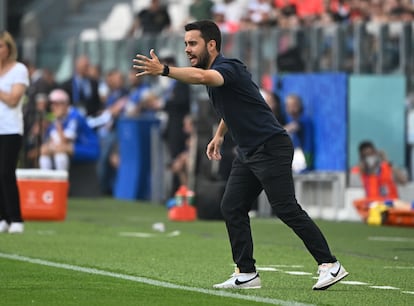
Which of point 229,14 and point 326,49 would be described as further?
point 229,14

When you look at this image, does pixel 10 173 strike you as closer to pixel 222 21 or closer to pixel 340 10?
pixel 340 10

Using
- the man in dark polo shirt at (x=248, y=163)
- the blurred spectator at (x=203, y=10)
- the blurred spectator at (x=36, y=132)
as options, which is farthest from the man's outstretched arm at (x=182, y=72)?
the blurred spectator at (x=203, y=10)

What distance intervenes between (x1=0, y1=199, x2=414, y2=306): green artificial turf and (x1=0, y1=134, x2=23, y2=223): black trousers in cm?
29

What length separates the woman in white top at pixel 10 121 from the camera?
51.4 ft

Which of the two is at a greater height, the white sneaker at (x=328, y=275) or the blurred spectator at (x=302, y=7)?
the blurred spectator at (x=302, y=7)

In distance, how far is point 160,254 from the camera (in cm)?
1370

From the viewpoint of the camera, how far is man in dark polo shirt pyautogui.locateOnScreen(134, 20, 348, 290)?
1043cm

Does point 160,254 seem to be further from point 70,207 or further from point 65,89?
point 65,89

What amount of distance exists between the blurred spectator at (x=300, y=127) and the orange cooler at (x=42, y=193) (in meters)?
4.22

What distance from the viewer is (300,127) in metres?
21.9

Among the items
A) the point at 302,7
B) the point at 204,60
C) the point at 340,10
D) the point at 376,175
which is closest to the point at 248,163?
the point at 204,60

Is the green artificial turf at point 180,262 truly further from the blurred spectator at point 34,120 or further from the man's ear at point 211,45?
the blurred spectator at point 34,120

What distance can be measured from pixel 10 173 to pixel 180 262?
141 inches

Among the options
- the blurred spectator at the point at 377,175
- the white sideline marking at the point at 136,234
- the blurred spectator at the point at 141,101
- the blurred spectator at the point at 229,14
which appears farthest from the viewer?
the blurred spectator at the point at 229,14
